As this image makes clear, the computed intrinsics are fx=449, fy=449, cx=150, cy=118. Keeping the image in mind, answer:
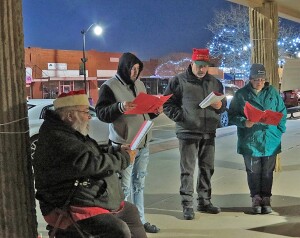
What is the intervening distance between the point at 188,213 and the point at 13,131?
283cm

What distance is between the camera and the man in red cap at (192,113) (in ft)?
16.5

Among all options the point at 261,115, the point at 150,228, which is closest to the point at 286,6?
the point at 261,115

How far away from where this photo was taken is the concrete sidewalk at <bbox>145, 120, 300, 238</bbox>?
4.62 metres

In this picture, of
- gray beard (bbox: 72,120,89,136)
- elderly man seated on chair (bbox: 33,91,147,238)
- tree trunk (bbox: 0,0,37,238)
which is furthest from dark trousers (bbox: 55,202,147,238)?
gray beard (bbox: 72,120,89,136)

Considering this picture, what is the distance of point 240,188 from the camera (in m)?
6.36

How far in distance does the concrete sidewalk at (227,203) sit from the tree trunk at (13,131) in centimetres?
207

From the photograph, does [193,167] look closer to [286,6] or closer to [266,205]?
[266,205]

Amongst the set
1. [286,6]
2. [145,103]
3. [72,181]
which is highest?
[286,6]

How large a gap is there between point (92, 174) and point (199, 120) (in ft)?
7.46

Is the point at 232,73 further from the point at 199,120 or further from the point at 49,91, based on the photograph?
the point at 199,120

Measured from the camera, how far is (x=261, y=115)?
4.79m

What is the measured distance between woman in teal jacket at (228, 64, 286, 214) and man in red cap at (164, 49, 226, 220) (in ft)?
0.97

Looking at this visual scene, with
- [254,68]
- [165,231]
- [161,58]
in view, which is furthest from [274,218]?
[161,58]

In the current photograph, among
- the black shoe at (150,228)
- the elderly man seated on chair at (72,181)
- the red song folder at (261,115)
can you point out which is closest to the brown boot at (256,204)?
the red song folder at (261,115)
